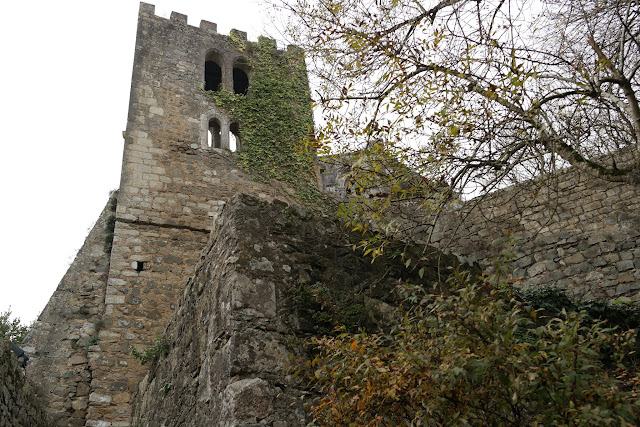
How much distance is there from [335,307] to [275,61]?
39.1ft

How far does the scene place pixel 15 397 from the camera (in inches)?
252

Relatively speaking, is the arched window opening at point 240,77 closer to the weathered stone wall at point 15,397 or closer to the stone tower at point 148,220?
the stone tower at point 148,220

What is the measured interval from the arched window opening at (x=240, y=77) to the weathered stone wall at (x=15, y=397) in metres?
9.58

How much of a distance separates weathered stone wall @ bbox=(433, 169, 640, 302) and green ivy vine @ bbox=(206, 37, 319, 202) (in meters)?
5.08

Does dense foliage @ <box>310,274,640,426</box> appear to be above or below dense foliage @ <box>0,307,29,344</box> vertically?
below

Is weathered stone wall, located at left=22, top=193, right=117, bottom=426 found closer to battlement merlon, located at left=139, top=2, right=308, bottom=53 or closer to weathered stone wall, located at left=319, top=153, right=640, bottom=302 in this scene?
weathered stone wall, located at left=319, top=153, right=640, bottom=302

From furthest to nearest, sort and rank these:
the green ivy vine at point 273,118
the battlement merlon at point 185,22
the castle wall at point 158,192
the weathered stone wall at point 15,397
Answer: the battlement merlon at point 185,22, the green ivy vine at point 273,118, the castle wall at point 158,192, the weathered stone wall at point 15,397

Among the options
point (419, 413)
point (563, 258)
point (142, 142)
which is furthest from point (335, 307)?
point (142, 142)

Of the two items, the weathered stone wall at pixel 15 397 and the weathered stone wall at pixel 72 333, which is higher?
the weathered stone wall at pixel 72 333

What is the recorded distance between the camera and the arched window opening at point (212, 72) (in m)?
15.1

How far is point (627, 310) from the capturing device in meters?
7.16

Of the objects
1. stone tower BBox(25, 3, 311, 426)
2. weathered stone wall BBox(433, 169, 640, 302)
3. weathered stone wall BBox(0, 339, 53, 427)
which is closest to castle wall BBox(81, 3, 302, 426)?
stone tower BBox(25, 3, 311, 426)

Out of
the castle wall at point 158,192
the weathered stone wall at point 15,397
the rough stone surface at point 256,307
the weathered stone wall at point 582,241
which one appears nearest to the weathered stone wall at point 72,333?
the castle wall at point 158,192

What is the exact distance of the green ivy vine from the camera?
1351 centimetres
